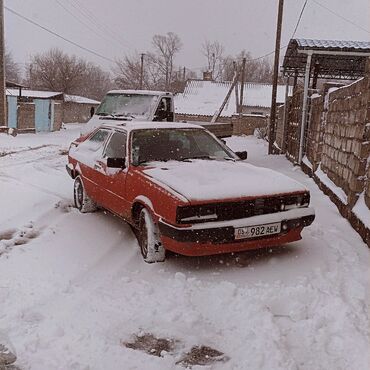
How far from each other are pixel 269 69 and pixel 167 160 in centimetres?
8626

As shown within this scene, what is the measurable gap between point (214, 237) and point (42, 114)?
29.7 meters

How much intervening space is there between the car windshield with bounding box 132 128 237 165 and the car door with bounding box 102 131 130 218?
21 centimetres

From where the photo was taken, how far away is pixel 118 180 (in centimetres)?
555

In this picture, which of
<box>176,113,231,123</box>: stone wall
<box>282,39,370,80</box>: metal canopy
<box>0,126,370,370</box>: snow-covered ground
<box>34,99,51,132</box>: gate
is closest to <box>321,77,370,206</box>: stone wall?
<box>0,126,370,370</box>: snow-covered ground

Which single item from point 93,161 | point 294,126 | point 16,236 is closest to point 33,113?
point 294,126

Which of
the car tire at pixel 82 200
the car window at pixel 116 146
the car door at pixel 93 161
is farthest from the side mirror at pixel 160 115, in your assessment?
the car window at pixel 116 146

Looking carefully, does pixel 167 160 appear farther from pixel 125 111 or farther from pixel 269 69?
pixel 269 69

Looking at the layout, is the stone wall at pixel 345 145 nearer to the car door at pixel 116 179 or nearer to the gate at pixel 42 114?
the car door at pixel 116 179

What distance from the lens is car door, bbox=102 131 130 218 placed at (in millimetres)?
5422

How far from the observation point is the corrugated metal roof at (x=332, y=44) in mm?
12031

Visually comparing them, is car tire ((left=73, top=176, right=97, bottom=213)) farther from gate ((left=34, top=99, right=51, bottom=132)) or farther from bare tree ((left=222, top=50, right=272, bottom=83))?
bare tree ((left=222, top=50, right=272, bottom=83))

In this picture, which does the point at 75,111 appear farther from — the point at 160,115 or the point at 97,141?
the point at 97,141

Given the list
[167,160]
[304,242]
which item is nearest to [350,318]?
[304,242]

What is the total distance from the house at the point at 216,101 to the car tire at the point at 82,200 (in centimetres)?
3602
